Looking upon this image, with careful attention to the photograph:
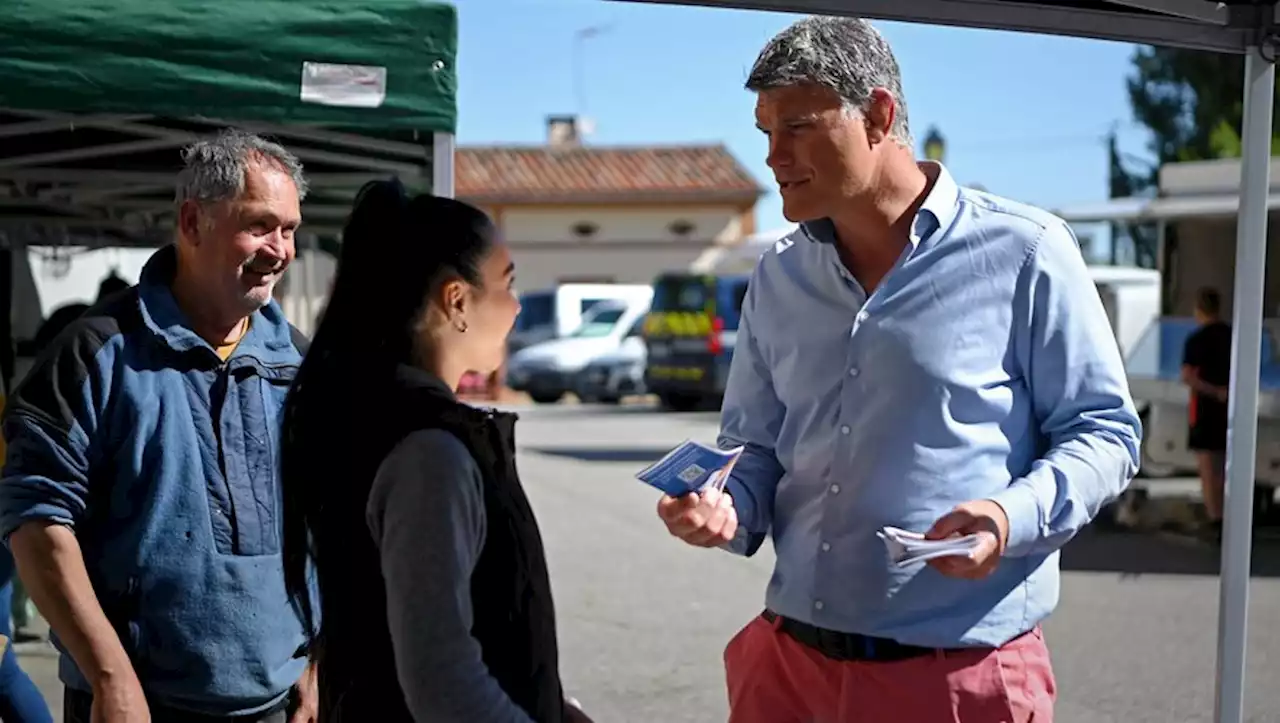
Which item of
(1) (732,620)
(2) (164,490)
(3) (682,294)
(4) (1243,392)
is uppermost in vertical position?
(4) (1243,392)

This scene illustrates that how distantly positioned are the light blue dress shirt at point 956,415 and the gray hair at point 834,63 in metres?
0.19

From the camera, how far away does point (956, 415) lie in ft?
7.37

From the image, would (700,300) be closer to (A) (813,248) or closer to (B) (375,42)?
(B) (375,42)

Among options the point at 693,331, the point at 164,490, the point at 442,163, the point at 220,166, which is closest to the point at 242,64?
the point at 442,163

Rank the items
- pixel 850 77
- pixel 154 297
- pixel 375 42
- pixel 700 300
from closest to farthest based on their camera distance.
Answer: pixel 850 77 < pixel 154 297 < pixel 375 42 < pixel 700 300

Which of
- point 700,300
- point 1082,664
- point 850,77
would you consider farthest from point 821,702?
point 700,300

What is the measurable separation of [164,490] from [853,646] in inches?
46.4

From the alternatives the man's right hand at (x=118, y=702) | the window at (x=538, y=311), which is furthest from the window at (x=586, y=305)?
the man's right hand at (x=118, y=702)

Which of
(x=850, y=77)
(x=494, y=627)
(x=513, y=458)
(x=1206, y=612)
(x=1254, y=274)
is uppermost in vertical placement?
(x=850, y=77)

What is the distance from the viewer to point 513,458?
1.93 m

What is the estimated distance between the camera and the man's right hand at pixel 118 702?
7.88 ft

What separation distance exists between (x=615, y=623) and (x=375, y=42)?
4.53 metres

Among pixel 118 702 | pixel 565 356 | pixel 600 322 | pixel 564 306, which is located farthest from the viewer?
pixel 564 306

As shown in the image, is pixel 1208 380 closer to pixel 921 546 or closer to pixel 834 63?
pixel 834 63
